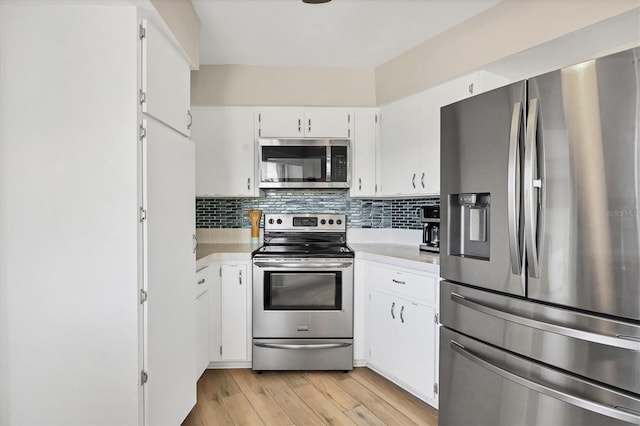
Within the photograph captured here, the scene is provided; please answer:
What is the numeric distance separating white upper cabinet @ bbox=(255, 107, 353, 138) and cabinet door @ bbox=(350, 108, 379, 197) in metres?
0.09

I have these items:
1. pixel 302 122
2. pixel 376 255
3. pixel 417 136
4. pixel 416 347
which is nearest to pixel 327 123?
pixel 302 122

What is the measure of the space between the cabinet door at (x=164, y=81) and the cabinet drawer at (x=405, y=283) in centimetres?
158

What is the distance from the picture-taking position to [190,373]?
1.99 m

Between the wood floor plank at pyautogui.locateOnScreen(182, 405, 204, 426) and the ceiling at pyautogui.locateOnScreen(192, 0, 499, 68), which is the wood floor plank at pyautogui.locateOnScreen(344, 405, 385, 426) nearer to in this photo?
the wood floor plank at pyautogui.locateOnScreen(182, 405, 204, 426)

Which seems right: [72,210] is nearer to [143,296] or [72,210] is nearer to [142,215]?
[142,215]

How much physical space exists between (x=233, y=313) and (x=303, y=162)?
4.31 feet

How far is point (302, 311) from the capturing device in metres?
2.62

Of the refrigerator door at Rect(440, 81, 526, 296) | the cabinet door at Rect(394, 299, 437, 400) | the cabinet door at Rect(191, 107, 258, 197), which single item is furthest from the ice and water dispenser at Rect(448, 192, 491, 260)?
the cabinet door at Rect(191, 107, 258, 197)

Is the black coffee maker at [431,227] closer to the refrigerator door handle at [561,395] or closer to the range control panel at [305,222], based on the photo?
the range control panel at [305,222]

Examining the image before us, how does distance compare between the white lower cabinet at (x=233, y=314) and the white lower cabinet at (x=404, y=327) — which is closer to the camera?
the white lower cabinet at (x=404, y=327)

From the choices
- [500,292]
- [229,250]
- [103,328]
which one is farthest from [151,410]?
[500,292]

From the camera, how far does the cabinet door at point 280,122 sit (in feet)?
9.62

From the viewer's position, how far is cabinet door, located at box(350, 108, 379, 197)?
2957mm

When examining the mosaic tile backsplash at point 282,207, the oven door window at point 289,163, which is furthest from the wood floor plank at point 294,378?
the oven door window at point 289,163
